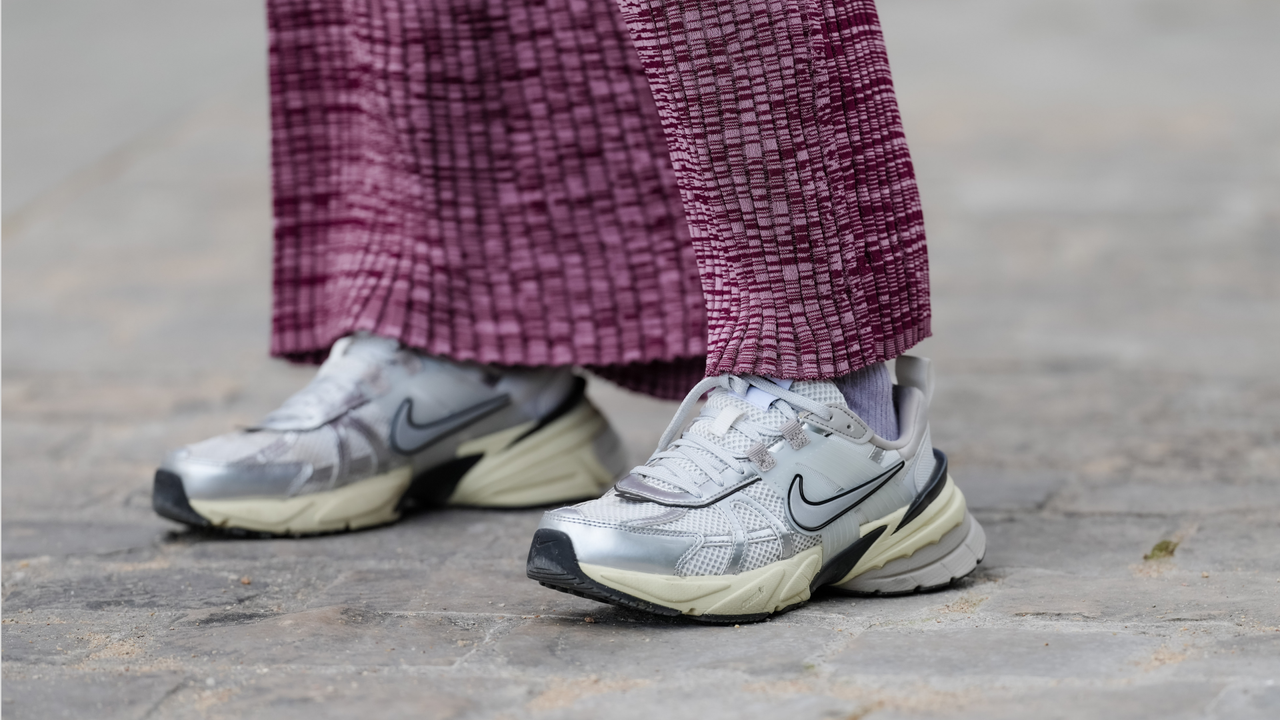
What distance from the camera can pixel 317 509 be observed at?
1392 mm

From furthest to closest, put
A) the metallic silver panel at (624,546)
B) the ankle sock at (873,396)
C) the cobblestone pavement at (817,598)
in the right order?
the ankle sock at (873,396)
the metallic silver panel at (624,546)
the cobblestone pavement at (817,598)

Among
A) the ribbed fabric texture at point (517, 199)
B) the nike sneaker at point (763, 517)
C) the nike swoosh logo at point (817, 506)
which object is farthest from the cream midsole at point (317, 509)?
the nike swoosh logo at point (817, 506)

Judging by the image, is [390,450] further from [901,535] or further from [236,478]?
[901,535]

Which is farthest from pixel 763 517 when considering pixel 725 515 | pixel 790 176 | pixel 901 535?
pixel 790 176

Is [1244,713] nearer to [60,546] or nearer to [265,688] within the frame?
[265,688]

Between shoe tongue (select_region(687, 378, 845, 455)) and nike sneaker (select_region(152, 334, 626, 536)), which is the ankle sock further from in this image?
nike sneaker (select_region(152, 334, 626, 536))

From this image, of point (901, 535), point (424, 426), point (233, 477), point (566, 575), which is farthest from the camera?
point (424, 426)

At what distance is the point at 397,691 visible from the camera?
2.98 ft

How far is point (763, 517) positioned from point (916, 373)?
0.76 ft

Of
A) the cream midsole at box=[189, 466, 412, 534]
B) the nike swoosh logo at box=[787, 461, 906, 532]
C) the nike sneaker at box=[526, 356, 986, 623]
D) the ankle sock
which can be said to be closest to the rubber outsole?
the nike sneaker at box=[526, 356, 986, 623]

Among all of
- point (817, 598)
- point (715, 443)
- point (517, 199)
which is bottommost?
point (817, 598)

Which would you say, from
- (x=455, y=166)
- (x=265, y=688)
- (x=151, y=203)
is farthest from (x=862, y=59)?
(x=151, y=203)

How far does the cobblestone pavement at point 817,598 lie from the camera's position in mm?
922

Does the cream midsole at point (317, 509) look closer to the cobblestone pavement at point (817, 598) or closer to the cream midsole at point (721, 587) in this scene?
the cobblestone pavement at point (817, 598)
